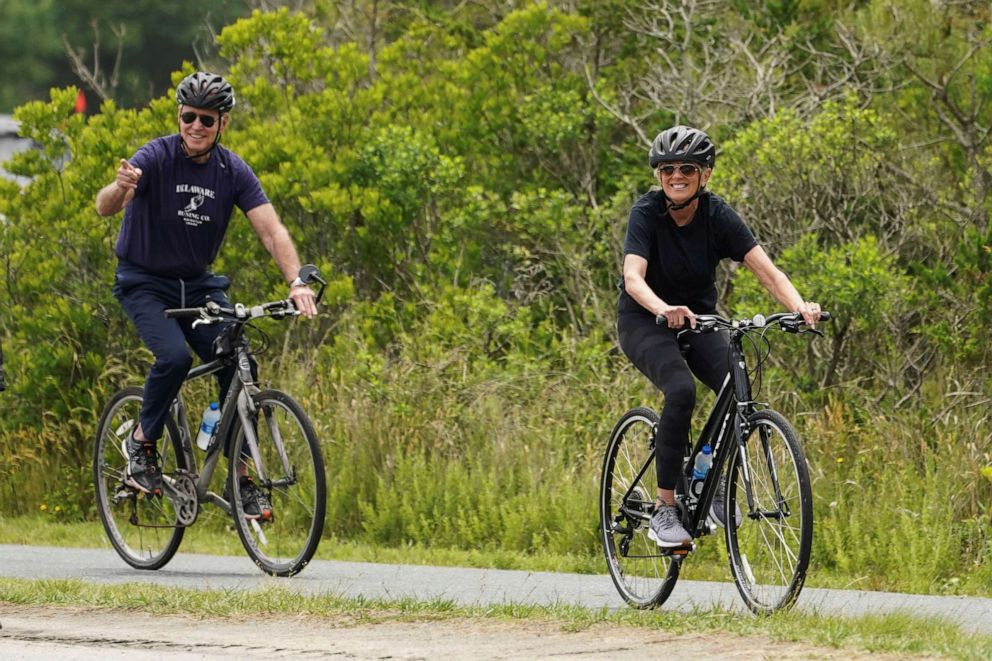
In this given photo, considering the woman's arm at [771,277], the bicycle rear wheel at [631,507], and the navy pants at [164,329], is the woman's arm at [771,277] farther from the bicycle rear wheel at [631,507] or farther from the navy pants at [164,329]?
the navy pants at [164,329]

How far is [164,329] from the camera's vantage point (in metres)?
9.55

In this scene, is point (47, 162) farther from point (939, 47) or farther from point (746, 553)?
point (746, 553)

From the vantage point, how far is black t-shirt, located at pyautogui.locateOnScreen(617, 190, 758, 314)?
8.11 metres

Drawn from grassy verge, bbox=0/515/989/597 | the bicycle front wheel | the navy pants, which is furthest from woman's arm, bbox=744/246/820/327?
the navy pants

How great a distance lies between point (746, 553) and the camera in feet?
25.5

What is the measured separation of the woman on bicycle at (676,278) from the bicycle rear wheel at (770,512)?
25 centimetres

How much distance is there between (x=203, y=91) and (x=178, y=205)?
599 millimetres

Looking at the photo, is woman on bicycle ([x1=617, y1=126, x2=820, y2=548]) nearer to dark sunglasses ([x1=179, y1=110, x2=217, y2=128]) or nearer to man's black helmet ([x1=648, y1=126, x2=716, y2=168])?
man's black helmet ([x1=648, y1=126, x2=716, y2=168])

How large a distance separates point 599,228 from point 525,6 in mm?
2970

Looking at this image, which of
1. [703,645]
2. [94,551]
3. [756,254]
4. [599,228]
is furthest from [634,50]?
[703,645]

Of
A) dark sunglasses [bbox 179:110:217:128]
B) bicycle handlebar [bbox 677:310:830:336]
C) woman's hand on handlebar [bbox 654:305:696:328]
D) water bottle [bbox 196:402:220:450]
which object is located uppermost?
dark sunglasses [bbox 179:110:217:128]

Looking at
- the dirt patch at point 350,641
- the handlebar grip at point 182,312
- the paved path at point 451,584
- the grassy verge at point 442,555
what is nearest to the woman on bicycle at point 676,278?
the paved path at point 451,584

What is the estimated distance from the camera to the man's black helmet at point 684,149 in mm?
7992

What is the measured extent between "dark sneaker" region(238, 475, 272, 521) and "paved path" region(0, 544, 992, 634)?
0.32 metres
